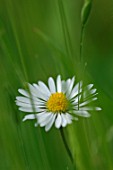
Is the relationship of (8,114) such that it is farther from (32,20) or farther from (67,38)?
(32,20)

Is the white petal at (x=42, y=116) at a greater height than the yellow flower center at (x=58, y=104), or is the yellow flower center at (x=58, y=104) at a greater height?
the yellow flower center at (x=58, y=104)

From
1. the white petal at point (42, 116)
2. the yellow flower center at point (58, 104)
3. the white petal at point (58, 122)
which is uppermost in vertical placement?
the yellow flower center at point (58, 104)

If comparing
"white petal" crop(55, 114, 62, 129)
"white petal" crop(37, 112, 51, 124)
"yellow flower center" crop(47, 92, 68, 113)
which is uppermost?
"yellow flower center" crop(47, 92, 68, 113)

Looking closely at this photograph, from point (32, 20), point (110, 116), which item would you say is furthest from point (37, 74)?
point (110, 116)

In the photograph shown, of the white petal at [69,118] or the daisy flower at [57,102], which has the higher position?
the daisy flower at [57,102]

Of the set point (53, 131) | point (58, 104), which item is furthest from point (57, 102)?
point (53, 131)

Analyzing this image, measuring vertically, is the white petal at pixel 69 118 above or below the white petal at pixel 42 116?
below

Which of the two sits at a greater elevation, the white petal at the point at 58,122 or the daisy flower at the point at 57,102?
the daisy flower at the point at 57,102

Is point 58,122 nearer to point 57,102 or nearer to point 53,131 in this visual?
point 57,102
